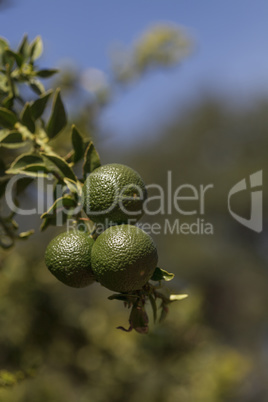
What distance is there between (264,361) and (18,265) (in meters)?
10.8

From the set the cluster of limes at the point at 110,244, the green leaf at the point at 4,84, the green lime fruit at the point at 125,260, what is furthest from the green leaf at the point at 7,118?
the green lime fruit at the point at 125,260

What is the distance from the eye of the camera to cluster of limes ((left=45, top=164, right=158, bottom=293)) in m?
0.84

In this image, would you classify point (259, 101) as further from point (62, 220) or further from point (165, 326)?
point (62, 220)

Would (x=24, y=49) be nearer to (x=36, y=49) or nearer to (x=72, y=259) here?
(x=36, y=49)

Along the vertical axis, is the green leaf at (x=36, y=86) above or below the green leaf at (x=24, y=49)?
below

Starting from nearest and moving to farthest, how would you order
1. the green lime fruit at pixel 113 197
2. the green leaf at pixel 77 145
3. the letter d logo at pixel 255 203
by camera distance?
the green lime fruit at pixel 113 197 < the green leaf at pixel 77 145 < the letter d logo at pixel 255 203

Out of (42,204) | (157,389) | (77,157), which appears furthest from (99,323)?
(77,157)

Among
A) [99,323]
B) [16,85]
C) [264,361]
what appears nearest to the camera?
[16,85]

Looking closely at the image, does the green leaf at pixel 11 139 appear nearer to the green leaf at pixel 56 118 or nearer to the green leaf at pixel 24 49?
the green leaf at pixel 56 118

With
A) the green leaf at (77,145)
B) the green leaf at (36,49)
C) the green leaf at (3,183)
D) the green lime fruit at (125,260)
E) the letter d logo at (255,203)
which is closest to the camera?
the green lime fruit at (125,260)

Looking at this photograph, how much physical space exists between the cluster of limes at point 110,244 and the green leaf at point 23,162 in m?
0.23

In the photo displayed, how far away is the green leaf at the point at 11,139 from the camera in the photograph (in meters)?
1.20

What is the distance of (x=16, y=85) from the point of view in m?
1.42

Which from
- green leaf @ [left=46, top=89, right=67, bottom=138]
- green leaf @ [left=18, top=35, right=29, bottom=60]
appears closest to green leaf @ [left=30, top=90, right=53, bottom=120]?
green leaf @ [left=46, top=89, right=67, bottom=138]
